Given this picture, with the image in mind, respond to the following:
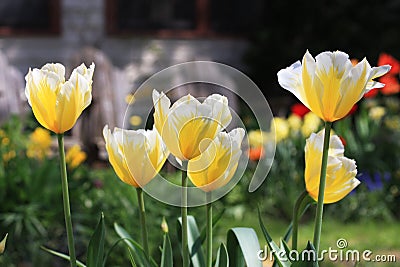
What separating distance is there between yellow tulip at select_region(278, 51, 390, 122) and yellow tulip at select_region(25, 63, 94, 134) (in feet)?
1.04

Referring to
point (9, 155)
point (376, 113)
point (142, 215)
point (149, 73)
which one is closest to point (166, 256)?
point (142, 215)

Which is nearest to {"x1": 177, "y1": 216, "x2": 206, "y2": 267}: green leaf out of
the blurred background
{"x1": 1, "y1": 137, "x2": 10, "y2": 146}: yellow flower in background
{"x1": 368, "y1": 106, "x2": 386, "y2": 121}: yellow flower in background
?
the blurred background

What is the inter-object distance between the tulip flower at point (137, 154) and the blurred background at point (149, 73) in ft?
2.09

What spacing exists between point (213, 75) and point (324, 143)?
513 cm

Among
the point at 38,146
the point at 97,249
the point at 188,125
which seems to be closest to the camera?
the point at 188,125

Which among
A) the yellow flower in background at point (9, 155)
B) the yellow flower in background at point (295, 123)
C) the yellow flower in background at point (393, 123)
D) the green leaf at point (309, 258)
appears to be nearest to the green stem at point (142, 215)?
the green leaf at point (309, 258)

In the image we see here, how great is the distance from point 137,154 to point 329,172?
0.30 meters

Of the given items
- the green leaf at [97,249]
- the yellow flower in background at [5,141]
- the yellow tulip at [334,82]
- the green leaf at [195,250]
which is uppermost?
the yellow tulip at [334,82]

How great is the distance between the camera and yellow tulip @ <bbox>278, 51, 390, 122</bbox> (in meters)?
1.02

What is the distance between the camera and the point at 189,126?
102 centimetres

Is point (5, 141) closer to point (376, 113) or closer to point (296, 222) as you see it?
point (296, 222)

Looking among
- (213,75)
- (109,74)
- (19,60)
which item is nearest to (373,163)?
(213,75)

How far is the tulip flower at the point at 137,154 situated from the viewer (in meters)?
1.08

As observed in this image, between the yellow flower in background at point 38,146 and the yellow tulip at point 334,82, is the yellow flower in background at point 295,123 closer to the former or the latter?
the yellow flower in background at point 38,146
